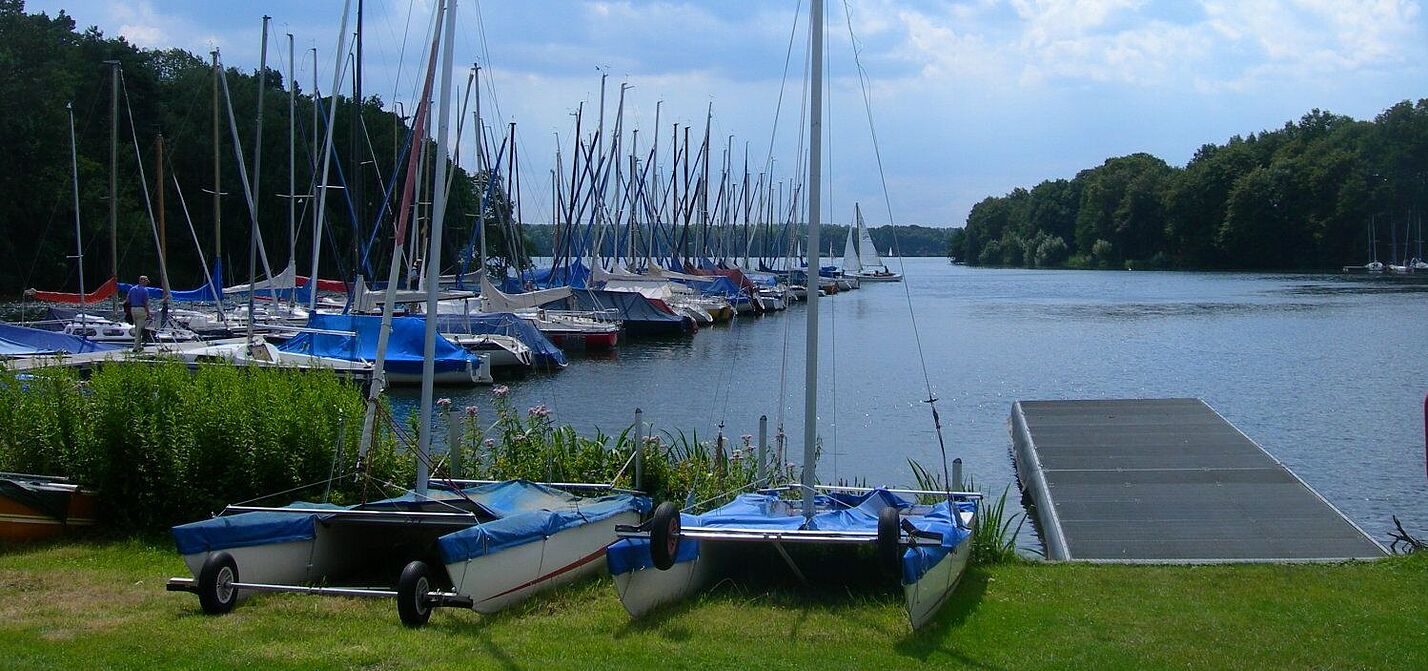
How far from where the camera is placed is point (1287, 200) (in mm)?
146750

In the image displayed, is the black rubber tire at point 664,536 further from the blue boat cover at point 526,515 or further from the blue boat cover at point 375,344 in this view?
the blue boat cover at point 375,344

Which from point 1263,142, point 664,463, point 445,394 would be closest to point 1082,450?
point 664,463

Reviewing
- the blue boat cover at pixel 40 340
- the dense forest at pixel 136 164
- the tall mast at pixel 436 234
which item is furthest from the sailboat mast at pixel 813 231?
the dense forest at pixel 136 164

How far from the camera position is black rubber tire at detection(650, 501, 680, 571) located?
1035cm

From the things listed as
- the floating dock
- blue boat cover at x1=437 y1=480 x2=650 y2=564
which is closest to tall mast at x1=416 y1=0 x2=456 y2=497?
blue boat cover at x1=437 y1=480 x2=650 y2=564

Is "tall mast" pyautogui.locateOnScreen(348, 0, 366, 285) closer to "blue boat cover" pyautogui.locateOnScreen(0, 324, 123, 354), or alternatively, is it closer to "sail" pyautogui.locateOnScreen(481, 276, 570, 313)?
"blue boat cover" pyautogui.locateOnScreen(0, 324, 123, 354)

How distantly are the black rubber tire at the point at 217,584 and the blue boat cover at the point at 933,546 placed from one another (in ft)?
17.6

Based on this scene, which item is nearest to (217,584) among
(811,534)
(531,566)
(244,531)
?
(244,531)

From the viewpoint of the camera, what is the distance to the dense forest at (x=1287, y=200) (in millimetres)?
140125

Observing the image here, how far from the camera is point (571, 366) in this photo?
4703cm

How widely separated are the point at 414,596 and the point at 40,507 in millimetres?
5733

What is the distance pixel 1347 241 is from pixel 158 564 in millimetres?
153394

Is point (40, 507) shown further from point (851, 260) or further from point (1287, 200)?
point (1287, 200)

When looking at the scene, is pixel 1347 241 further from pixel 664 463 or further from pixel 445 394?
pixel 664 463
